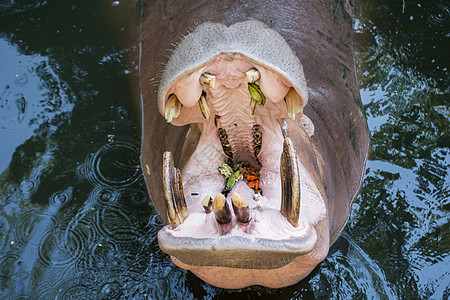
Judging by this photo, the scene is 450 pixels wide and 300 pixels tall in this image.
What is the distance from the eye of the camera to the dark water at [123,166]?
418 cm

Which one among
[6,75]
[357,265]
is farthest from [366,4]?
[6,75]

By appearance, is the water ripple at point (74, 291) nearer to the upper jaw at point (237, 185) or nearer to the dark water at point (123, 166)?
the dark water at point (123, 166)

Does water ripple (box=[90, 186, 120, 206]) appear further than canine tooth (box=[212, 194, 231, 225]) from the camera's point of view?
Yes

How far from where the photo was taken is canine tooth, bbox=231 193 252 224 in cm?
279

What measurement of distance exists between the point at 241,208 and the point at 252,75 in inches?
24.9

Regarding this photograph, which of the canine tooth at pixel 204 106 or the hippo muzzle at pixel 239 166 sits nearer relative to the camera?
the hippo muzzle at pixel 239 166

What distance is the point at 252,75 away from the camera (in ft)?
9.35

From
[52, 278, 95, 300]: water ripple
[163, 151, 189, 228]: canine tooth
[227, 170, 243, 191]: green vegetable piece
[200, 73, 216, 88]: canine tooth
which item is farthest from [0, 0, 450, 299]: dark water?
[200, 73, 216, 88]: canine tooth

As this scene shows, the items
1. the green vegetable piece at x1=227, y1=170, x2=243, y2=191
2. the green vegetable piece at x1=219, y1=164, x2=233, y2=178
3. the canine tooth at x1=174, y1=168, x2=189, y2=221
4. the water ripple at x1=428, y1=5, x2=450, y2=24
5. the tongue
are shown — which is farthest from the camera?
the water ripple at x1=428, y1=5, x2=450, y2=24

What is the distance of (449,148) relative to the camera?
4.94m

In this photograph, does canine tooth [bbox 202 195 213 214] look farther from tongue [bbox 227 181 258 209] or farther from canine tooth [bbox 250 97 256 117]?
canine tooth [bbox 250 97 256 117]

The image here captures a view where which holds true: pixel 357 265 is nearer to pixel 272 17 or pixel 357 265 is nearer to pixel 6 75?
pixel 272 17

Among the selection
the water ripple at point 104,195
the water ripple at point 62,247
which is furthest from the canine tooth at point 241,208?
the water ripple at point 104,195

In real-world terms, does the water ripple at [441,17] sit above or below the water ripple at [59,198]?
above
